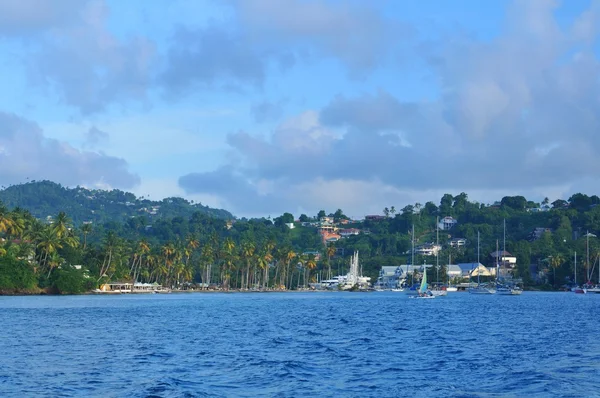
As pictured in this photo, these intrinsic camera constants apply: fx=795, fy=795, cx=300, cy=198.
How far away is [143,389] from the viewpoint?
109ft

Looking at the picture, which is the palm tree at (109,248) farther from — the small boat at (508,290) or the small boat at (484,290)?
the small boat at (484,290)

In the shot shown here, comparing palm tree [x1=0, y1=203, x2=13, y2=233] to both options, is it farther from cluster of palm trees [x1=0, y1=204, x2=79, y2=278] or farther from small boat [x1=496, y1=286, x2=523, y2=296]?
small boat [x1=496, y1=286, x2=523, y2=296]

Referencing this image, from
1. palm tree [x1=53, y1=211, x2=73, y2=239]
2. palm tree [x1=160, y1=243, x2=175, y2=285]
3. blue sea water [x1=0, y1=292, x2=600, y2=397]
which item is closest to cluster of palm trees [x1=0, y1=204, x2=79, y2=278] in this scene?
Answer: palm tree [x1=53, y1=211, x2=73, y2=239]

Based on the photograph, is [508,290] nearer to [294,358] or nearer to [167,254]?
[167,254]

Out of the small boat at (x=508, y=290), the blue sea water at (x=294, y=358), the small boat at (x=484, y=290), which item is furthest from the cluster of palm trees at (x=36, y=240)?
the small boat at (x=484, y=290)

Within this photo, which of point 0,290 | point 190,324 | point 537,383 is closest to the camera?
point 537,383

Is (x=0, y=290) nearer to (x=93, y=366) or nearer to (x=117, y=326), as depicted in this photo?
(x=117, y=326)

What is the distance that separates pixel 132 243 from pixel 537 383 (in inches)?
6301

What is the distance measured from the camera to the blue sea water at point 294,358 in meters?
34.2

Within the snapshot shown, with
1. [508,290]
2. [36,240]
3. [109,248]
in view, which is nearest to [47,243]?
[36,240]

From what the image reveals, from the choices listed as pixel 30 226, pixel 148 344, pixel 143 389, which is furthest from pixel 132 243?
pixel 143 389

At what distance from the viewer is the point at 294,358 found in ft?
147

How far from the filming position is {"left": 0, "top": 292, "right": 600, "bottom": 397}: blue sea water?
1346 inches

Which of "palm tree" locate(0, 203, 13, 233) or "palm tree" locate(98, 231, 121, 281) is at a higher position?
"palm tree" locate(0, 203, 13, 233)
